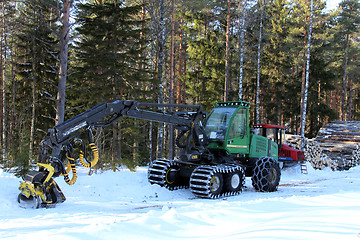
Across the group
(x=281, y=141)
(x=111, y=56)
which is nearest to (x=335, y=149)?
(x=281, y=141)

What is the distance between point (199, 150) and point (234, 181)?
58.9 inches

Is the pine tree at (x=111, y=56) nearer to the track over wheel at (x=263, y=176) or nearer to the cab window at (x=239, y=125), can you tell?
the cab window at (x=239, y=125)

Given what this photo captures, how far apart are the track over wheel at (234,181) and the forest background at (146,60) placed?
4.85 metres

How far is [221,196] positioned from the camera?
9258 millimetres

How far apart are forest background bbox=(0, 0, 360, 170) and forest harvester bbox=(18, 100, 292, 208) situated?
316cm

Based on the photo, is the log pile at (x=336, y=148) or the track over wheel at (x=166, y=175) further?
the log pile at (x=336, y=148)

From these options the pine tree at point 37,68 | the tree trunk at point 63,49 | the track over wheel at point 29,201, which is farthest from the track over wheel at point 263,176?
the pine tree at point 37,68

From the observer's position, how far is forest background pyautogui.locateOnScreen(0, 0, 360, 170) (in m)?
16.2

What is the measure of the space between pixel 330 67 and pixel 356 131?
55.8ft

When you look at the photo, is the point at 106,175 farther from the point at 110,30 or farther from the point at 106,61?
the point at 110,30

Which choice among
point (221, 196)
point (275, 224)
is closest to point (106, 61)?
point (221, 196)

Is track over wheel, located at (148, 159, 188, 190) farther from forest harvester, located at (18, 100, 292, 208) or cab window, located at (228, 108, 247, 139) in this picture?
cab window, located at (228, 108, 247, 139)

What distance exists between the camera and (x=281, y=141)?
49.8 feet

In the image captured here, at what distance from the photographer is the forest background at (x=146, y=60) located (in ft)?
53.2
